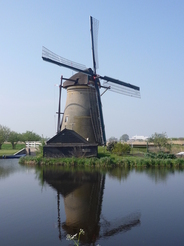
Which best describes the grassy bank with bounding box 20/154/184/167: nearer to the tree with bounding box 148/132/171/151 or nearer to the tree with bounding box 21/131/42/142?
the tree with bounding box 148/132/171/151

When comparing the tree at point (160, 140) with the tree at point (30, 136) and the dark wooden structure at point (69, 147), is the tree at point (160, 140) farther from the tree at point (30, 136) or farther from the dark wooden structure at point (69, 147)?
the tree at point (30, 136)

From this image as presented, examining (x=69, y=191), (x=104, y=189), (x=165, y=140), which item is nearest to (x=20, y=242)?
(x=69, y=191)

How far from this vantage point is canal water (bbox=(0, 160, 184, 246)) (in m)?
7.87

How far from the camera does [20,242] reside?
7449mm

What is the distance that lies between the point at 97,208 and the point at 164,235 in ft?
10.7

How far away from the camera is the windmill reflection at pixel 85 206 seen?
837 cm

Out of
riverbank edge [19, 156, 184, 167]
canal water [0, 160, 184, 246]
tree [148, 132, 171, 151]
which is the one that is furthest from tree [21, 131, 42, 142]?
canal water [0, 160, 184, 246]

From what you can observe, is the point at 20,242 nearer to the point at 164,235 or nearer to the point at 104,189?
the point at 164,235

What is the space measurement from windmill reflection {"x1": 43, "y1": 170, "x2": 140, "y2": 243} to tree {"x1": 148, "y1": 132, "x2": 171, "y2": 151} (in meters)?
17.4

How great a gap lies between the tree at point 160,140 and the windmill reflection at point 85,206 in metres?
17.4

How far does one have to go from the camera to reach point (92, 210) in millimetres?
10438

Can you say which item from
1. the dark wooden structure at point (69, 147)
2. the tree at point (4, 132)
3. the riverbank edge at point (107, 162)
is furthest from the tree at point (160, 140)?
the tree at point (4, 132)

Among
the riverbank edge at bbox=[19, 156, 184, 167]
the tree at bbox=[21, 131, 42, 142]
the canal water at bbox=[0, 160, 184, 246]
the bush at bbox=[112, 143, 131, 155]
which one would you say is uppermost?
the tree at bbox=[21, 131, 42, 142]

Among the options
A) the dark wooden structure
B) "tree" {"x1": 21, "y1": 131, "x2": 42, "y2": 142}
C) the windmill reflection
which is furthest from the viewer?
"tree" {"x1": 21, "y1": 131, "x2": 42, "y2": 142}
